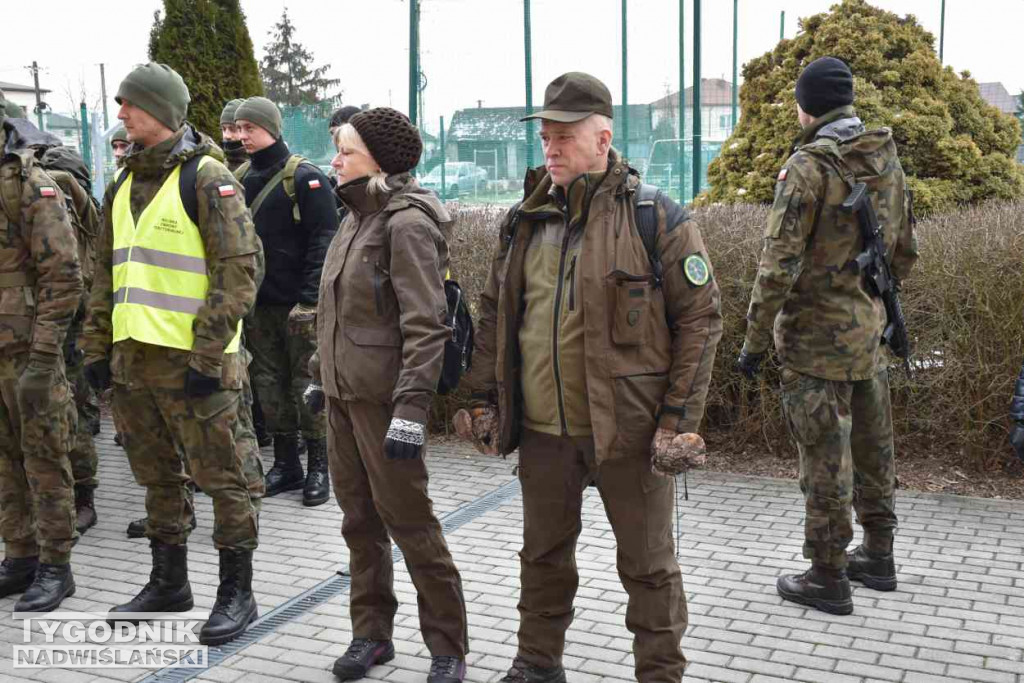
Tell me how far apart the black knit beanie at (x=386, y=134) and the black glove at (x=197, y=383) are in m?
1.08

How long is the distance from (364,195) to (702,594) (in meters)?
2.39

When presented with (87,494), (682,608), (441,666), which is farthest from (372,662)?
(87,494)

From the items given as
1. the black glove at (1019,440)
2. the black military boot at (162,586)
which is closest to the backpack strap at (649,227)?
the black glove at (1019,440)

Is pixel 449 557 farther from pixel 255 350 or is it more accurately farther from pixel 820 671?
pixel 255 350

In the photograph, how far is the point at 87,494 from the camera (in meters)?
6.40

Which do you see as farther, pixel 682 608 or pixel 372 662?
pixel 372 662

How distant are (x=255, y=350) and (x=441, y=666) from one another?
3265 millimetres

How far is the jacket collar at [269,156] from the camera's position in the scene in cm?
660

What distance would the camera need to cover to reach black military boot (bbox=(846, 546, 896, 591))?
16.6ft

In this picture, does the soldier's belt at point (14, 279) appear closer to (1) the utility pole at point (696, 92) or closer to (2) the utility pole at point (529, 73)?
(1) the utility pole at point (696, 92)

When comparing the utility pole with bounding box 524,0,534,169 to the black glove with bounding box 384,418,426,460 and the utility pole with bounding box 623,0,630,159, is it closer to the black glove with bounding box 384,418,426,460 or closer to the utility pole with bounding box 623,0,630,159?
the utility pole with bounding box 623,0,630,159

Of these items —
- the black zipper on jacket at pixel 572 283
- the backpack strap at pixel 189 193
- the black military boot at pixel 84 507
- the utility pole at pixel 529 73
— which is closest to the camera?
the black zipper on jacket at pixel 572 283

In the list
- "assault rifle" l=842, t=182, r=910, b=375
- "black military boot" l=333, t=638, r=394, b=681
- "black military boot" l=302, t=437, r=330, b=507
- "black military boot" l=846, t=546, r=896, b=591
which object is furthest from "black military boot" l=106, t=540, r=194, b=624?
"assault rifle" l=842, t=182, r=910, b=375

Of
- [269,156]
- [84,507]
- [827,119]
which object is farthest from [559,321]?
[84,507]
